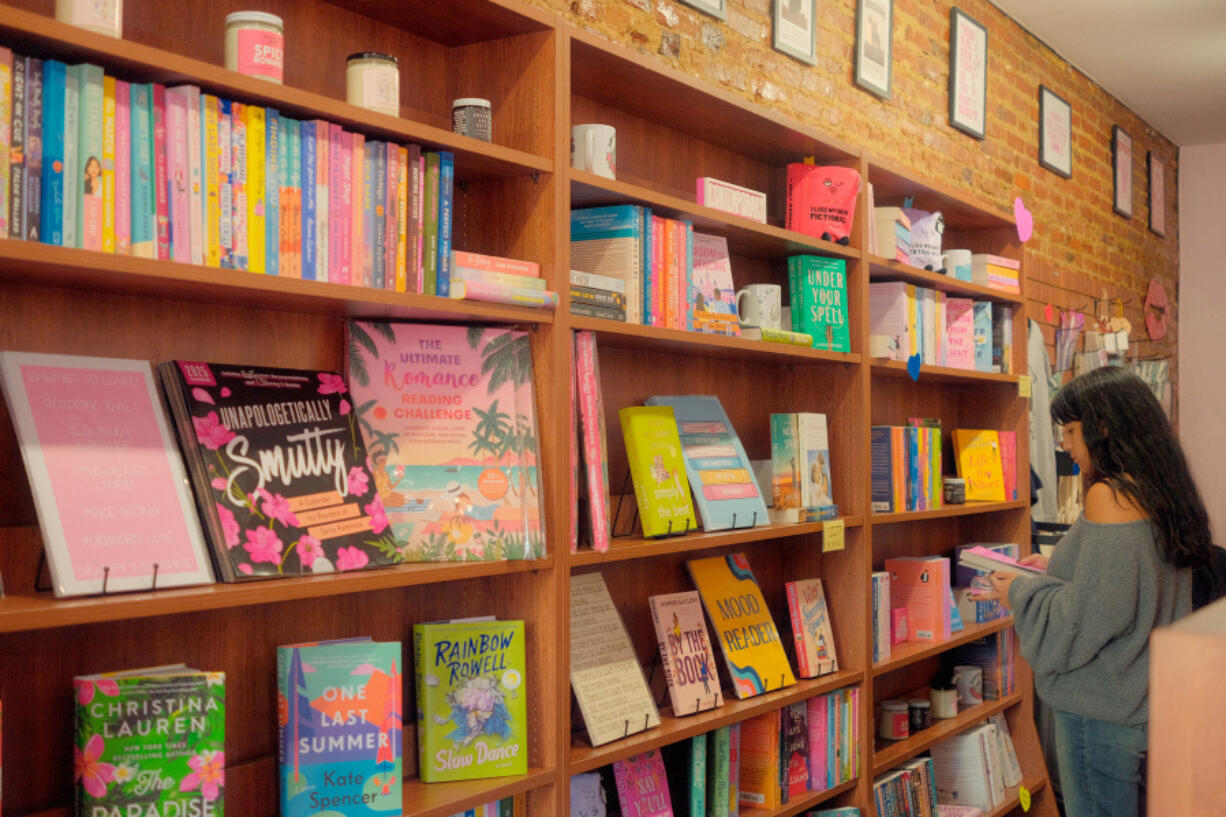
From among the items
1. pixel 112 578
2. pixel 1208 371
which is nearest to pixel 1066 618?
pixel 112 578

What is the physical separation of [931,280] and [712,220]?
4.03 ft

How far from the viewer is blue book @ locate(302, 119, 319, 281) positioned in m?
1.65

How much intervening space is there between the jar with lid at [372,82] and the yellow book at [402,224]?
0.24 ft

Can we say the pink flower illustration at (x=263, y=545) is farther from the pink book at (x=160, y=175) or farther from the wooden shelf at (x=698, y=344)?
the wooden shelf at (x=698, y=344)

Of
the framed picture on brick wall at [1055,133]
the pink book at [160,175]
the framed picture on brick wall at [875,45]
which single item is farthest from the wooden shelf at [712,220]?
the framed picture on brick wall at [1055,133]

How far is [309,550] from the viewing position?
5.49 ft

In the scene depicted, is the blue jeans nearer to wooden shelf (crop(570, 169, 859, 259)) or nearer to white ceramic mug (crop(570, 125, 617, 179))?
wooden shelf (crop(570, 169, 859, 259))

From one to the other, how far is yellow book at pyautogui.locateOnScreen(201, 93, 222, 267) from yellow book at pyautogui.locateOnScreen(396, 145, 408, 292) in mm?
315

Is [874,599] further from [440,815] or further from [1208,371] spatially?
[1208,371]

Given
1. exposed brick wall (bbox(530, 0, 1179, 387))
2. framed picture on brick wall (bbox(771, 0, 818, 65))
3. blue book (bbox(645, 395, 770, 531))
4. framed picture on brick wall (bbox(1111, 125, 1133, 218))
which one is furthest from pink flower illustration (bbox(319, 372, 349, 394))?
framed picture on brick wall (bbox(1111, 125, 1133, 218))

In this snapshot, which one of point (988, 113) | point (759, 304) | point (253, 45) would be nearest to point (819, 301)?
point (759, 304)

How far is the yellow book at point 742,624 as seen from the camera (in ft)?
8.75

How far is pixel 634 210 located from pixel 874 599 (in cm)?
150

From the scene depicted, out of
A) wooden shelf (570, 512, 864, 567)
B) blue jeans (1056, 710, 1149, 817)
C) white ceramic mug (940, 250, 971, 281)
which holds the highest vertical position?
white ceramic mug (940, 250, 971, 281)
